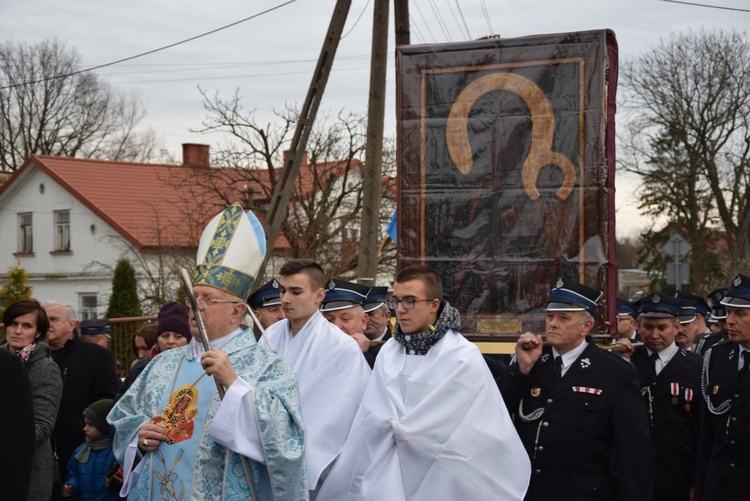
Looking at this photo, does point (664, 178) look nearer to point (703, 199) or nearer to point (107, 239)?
point (703, 199)

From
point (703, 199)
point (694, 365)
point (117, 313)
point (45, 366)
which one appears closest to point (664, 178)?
point (703, 199)

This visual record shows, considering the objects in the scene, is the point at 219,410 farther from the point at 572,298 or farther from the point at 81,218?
the point at 81,218

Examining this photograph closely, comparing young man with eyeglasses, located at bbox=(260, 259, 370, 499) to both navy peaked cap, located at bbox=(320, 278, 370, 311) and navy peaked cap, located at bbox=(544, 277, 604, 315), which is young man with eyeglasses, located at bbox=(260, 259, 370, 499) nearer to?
navy peaked cap, located at bbox=(544, 277, 604, 315)

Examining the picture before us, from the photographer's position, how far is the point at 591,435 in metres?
5.81

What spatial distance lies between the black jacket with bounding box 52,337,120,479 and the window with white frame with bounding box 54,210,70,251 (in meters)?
33.3

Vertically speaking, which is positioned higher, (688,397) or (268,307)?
(268,307)

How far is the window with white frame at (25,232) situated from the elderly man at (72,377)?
3568 cm

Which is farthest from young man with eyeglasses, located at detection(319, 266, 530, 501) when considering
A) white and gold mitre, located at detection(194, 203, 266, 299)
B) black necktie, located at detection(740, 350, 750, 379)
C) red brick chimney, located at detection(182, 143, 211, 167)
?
red brick chimney, located at detection(182, 143, 211, 167)

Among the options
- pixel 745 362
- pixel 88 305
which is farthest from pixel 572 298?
pixel 88 305

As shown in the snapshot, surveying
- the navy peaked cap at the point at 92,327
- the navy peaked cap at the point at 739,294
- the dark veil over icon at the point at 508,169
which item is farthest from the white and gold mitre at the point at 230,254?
the navy peaked cap at the point at 92,327

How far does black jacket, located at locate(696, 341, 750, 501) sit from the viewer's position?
611 centimetres

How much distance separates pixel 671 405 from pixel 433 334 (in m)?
2.71

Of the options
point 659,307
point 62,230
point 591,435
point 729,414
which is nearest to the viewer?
point 591,435

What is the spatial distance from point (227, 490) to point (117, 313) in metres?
21.8
